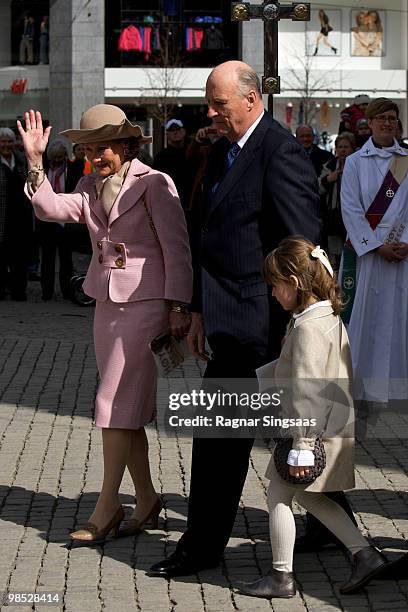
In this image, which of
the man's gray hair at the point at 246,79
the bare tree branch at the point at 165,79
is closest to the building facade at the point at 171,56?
the bare tree branch at the point at 165,79

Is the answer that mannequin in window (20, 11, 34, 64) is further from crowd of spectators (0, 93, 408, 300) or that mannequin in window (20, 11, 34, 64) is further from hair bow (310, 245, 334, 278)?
hair bow (310, 245, 334, 278)

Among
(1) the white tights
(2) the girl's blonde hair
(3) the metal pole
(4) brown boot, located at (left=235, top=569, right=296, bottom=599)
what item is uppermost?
(3) the metal pole

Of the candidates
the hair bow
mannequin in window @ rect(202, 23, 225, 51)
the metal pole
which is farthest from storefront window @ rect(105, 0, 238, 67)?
the hair bow

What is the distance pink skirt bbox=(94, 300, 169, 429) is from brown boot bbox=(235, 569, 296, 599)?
1.15m

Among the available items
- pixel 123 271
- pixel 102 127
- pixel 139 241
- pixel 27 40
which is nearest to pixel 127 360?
pixel 123 271

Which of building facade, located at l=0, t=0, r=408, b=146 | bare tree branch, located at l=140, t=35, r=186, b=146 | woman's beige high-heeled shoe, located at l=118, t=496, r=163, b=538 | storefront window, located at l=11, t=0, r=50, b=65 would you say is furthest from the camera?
storefront window, located at l=11, t=0, r=50, b=65

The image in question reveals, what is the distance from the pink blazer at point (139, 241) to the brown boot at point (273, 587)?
139 centimetres

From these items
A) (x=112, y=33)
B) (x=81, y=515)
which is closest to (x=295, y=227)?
(x=81, y=515)

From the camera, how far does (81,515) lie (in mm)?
6895

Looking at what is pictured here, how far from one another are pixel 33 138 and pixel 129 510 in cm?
192

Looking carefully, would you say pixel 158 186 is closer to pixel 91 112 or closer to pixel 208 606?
pixel 91 112

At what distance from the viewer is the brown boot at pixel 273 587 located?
219 inches

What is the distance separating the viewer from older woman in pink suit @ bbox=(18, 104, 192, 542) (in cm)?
640

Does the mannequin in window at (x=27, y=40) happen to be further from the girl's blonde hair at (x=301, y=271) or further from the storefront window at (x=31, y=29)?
the girl's blonde hair at (x=301, y=271)
